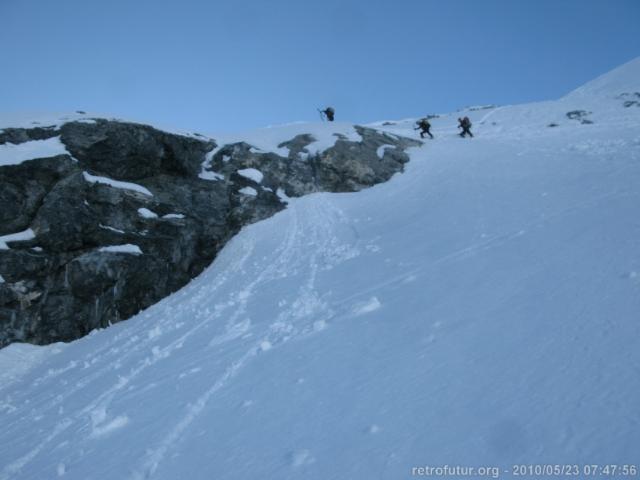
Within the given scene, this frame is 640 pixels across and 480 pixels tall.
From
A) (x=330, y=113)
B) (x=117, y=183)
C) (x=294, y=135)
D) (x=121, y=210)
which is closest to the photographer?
(x=121, y=210)

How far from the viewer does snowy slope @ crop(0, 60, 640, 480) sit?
280cm

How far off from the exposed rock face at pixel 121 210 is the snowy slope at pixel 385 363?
1310 millimetres

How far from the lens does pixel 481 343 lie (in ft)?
12.7

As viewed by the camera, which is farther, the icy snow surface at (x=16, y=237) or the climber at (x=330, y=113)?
the climber at (x=330, y=113)

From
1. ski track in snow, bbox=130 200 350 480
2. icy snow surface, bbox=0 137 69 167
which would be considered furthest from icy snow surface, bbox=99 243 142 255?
ski track in snow, bbox=130 200 350 480

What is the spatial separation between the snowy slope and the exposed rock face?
1.31m

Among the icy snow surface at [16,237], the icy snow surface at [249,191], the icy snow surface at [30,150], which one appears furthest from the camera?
the icy snow surface at [249,191]

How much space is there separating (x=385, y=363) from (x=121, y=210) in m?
11.4

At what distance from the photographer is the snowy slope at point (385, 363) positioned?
2801 mm

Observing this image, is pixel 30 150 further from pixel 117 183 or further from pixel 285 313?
pixel 285 313

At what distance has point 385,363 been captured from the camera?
13.3ft

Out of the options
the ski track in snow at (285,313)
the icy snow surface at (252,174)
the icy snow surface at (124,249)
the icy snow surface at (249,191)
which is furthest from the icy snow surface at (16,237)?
the icy snow surface at (252,174)

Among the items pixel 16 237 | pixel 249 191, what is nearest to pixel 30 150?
pixel 16 237

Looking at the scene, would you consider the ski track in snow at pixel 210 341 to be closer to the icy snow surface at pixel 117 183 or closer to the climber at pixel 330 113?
the icy snow surface at pixel 117 183
